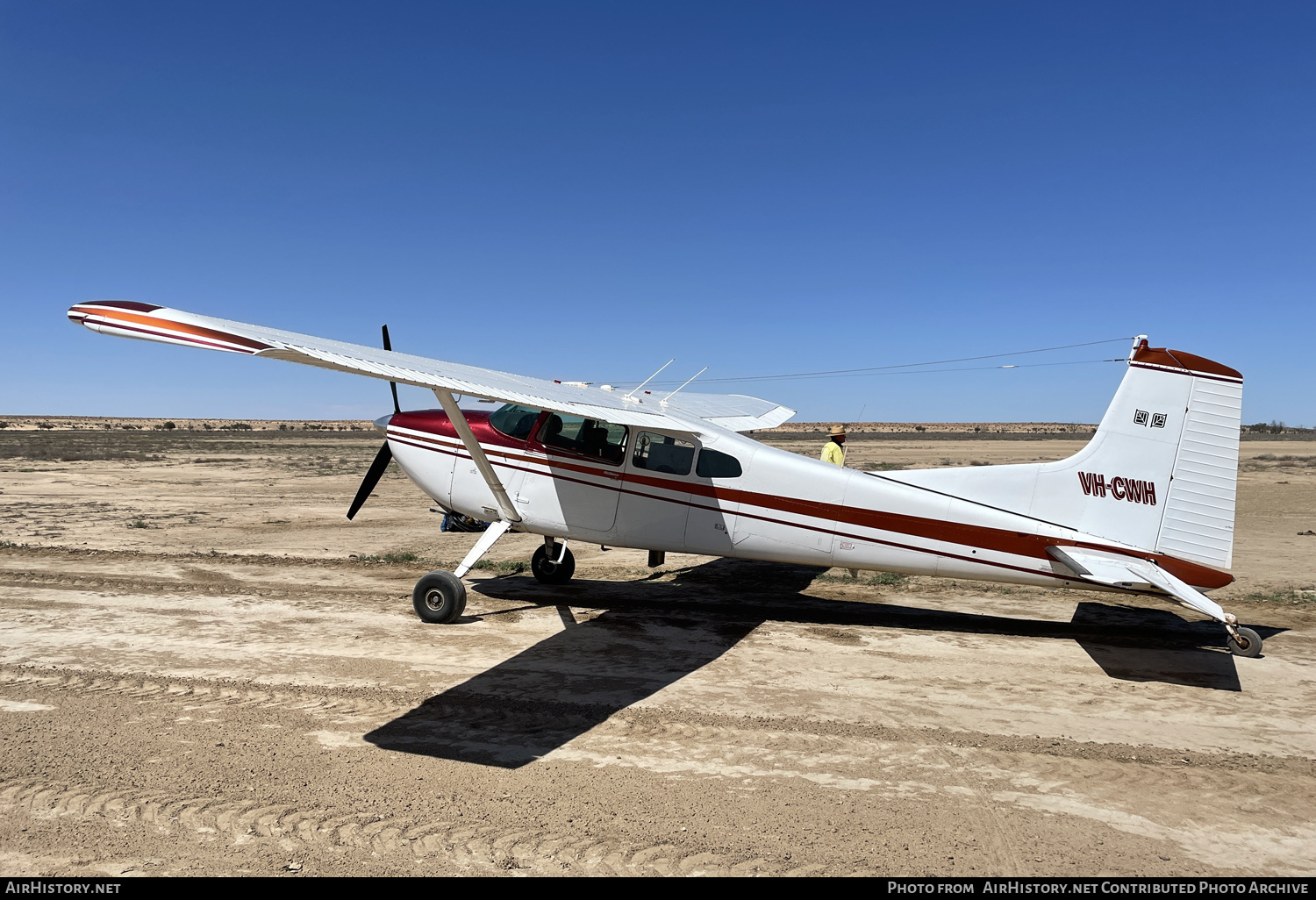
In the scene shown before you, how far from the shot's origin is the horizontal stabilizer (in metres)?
6.55

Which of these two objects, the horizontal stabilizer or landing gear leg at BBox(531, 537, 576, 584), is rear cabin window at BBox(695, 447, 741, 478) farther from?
the horizontal stabilizer

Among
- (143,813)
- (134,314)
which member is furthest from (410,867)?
(134,314)

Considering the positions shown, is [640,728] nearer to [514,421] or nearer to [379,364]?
[379,364]

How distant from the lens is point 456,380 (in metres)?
6.88

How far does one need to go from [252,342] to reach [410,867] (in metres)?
4.31

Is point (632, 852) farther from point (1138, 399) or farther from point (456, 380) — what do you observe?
point (1138, 399)

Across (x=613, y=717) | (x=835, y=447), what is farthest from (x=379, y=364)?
(x=835, y=447)

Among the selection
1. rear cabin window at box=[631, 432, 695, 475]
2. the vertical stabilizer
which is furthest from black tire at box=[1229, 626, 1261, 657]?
rear cabin window at box=[631, 432, 695, 475]

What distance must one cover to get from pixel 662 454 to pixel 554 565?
117 inches

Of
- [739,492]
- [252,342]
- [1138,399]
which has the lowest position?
[739,492]

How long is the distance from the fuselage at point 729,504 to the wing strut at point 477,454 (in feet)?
0.54

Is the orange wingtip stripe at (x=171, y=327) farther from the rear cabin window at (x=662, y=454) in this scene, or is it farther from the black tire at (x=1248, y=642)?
the black tire at (x=1248, y=642)

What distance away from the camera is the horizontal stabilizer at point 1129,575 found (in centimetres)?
655

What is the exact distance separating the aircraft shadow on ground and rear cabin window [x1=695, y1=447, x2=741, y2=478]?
1759 mm
